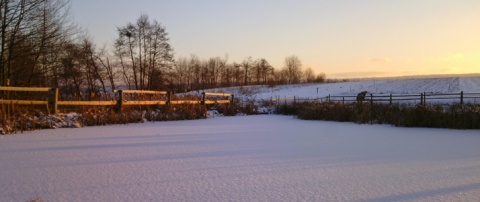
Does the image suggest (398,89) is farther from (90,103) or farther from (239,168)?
(239,168)

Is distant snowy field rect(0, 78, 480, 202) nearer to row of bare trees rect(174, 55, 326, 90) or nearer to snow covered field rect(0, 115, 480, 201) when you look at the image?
snow covered field rect(0, 115, 480, 201)

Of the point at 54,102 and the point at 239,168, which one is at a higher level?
the point at 54,102

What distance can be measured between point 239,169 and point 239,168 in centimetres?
7

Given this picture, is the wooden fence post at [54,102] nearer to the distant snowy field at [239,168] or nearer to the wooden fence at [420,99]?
the distant snowy field at [239,168]

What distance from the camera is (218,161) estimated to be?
20.6 feet

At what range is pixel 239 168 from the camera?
18.6 feet

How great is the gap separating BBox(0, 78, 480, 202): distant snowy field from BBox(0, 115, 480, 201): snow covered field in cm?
1

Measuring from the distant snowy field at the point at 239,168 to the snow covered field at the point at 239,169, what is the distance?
12 mm

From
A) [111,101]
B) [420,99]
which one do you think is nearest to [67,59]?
[111,101]

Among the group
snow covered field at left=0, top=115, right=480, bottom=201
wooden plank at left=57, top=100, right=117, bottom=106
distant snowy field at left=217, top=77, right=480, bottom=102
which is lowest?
snow covered field at left=0, top=115, right=480, bottom=201

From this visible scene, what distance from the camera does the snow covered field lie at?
4184mm

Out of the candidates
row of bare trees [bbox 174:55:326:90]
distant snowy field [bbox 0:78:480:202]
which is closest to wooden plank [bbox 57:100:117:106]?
distant snowy field [bbox 0:78:480:202]

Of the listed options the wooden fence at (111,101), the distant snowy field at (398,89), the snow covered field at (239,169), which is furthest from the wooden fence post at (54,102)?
the distant snowy field at (398,89)

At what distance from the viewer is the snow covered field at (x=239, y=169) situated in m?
4.18
